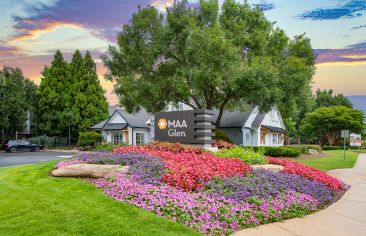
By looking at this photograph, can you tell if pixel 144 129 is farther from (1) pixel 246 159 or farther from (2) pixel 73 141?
(1) pixel 246 159

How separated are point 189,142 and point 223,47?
28.3 ft

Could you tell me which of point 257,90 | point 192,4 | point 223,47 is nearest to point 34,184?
point 223,47

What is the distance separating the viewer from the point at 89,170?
28.5 feet

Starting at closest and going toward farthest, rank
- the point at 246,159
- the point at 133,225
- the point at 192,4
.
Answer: the point at 133,225 → the point at 246,159 → the point at 192,4

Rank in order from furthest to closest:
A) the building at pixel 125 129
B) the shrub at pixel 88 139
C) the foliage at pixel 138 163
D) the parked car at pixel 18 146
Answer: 1. the shrub at pixel 88 139
2. the building at pixel 125 129
3. the parked car at pixel 18 146
4. the foliage at pixel 138 163

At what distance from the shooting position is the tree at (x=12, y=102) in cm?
4081

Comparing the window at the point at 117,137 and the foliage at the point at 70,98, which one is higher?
the foliage at the point at 70,98

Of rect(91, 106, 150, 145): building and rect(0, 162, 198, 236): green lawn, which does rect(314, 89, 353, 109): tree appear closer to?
rect(91, 106, 150, 145): building

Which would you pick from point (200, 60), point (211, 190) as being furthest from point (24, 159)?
point (211, 190)

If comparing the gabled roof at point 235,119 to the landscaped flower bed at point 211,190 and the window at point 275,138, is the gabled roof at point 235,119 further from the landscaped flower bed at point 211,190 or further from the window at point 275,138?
the landscaped flower bed at point 211,190

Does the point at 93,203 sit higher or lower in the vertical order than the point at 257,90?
lower

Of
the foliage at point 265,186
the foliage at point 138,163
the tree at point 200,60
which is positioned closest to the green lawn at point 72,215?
the foliage at point 138,163

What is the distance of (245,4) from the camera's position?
25.8 metres

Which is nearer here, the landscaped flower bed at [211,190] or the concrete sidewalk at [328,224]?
the concrete sidewalk at [328,224]
